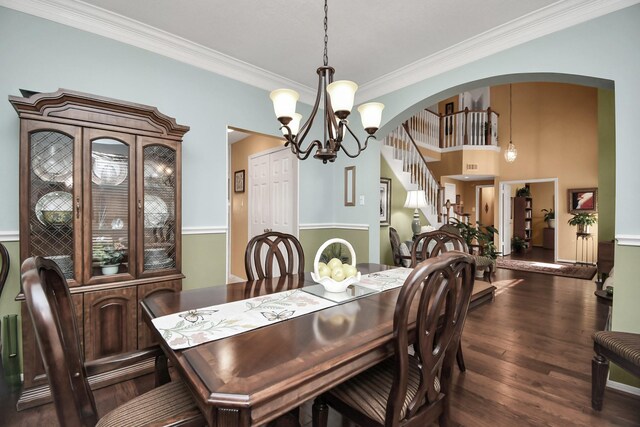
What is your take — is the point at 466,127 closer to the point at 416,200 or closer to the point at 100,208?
the point at 416,200

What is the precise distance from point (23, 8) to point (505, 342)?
15.3 feet

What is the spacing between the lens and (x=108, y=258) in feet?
6.99

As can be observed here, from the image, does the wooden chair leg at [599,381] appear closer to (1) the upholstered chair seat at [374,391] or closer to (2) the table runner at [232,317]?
(1) the upholstered chair seat at [374,391]

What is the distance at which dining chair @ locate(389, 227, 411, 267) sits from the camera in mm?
4488

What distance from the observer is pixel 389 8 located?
2.22m

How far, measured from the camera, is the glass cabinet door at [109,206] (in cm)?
202

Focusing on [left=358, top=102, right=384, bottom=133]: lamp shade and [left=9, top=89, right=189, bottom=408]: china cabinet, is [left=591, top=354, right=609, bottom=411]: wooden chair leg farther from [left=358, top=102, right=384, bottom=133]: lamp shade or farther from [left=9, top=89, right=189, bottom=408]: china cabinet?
[left=9, top=89, right=189, bottom=408]: china cabinet

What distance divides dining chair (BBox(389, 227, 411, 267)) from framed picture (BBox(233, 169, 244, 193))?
2710 millimetres

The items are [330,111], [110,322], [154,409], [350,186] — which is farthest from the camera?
[350,186]

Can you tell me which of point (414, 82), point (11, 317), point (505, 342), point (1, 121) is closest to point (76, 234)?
point (11, 317)

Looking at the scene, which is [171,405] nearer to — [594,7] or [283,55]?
[283,55]

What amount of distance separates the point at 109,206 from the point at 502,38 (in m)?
3.39

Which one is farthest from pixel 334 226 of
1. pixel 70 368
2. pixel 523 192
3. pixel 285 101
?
pixel 523 192

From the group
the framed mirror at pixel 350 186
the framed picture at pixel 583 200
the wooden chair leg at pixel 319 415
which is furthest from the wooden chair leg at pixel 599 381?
the framed picture at pixel 583 200
